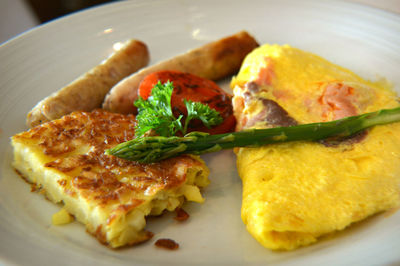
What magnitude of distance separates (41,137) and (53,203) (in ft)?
1.64

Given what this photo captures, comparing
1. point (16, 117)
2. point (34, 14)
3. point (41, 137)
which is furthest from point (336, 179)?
point (34, 14)

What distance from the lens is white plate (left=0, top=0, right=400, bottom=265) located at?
77.9 inches

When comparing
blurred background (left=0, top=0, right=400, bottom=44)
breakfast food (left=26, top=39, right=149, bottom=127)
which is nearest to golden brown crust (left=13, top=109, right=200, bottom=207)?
breakfast food (left=26, top=39, right=149, bottom=127)

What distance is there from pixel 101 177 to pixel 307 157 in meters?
1.40

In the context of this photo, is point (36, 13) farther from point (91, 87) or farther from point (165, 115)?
point (165, 115)

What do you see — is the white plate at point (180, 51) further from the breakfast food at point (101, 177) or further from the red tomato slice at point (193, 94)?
the red tomato slice at point (193, 94)

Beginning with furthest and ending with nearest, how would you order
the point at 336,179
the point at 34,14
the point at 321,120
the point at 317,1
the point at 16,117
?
the point at 34,14 → the point at 317,1 → the point at 16,117 → the point at 321,120 → the point at 336,179

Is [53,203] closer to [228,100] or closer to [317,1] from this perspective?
[228,100]

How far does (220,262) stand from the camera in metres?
1.99

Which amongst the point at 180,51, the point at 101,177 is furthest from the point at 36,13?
the point at 101,177

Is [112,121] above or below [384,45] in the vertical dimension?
above

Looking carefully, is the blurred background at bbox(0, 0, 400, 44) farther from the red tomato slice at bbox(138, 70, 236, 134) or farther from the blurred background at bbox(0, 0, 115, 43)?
the red tomato slice at bbox(138, 70, 236, 134)

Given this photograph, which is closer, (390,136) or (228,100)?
(390,136)

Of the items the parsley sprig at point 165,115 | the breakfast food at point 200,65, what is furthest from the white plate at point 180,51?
the breakfast food at point 200,65
